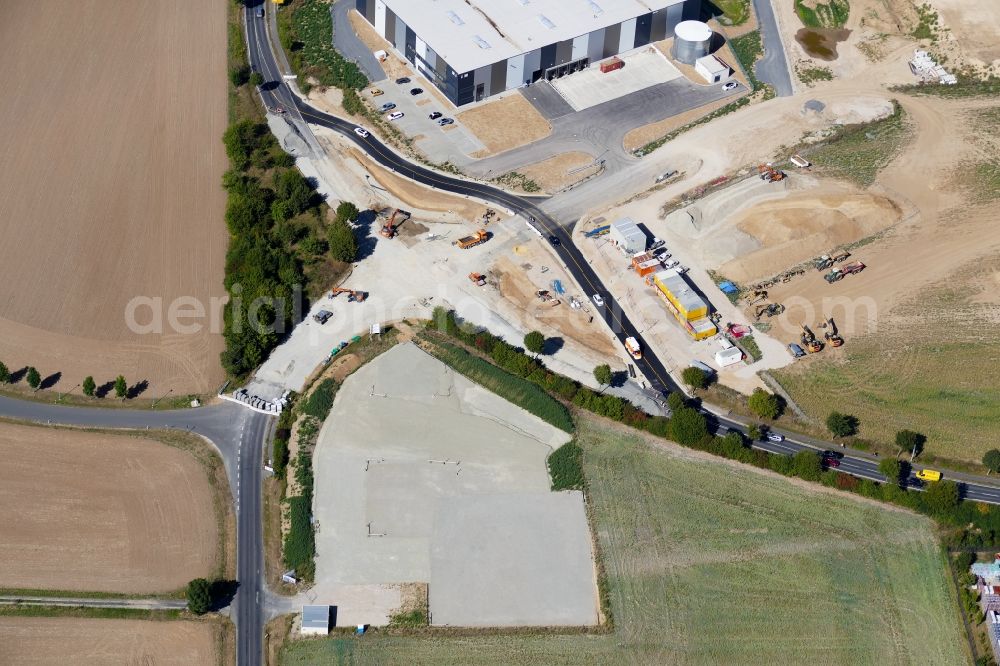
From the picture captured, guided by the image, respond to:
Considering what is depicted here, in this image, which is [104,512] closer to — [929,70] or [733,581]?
[733,581]

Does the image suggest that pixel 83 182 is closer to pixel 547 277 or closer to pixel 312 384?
pixel 312 384

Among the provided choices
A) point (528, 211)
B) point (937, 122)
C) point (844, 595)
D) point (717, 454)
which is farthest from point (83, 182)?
point (937, 122)

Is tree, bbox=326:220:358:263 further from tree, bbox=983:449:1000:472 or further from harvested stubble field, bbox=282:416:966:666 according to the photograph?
tree, bbox=983:449:1000:472

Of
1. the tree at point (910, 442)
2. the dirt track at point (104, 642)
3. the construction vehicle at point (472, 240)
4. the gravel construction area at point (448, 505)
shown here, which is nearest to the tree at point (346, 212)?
the construction vehicle at point (472, 240)

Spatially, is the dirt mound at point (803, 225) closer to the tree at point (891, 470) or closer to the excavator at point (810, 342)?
the excavator at point (810, 342)

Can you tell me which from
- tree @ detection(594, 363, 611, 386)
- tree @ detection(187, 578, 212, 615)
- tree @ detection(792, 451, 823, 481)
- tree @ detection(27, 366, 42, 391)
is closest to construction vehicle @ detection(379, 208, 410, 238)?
tree @ detection(594, 363, 611, 386)

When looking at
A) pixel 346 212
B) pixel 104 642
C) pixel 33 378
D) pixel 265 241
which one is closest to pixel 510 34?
pixel 346 212

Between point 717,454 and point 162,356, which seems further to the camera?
point 162,356
